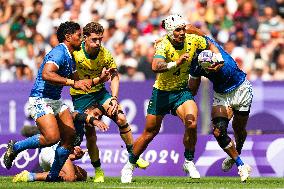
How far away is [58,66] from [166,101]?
78.7 inches

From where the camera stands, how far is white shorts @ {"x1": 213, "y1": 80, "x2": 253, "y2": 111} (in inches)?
719

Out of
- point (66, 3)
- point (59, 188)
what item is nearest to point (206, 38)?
point (59, 188)

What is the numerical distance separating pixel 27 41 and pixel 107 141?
6.88 m

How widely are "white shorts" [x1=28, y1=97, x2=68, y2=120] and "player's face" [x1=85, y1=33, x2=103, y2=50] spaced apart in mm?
1102

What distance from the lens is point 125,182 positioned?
17.5 metres

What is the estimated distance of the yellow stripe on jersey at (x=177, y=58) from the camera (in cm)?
1744

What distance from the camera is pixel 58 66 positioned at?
1698 cm

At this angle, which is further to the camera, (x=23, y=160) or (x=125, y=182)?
(x=23, y=160)

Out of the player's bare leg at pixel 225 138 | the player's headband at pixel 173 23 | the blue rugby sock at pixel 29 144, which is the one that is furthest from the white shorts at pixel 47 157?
the player's headband at pixel 173 23

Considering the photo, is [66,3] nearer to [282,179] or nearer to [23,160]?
[23,160]

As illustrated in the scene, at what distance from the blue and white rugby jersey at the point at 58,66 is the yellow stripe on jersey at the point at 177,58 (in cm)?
147

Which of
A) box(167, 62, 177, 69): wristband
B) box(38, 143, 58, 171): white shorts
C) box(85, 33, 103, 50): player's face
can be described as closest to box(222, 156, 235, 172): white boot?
box(167, 62, 177, 69): wristband

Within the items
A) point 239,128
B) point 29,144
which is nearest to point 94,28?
Result: point 29,144

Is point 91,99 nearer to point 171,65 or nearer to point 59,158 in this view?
point 59,158
